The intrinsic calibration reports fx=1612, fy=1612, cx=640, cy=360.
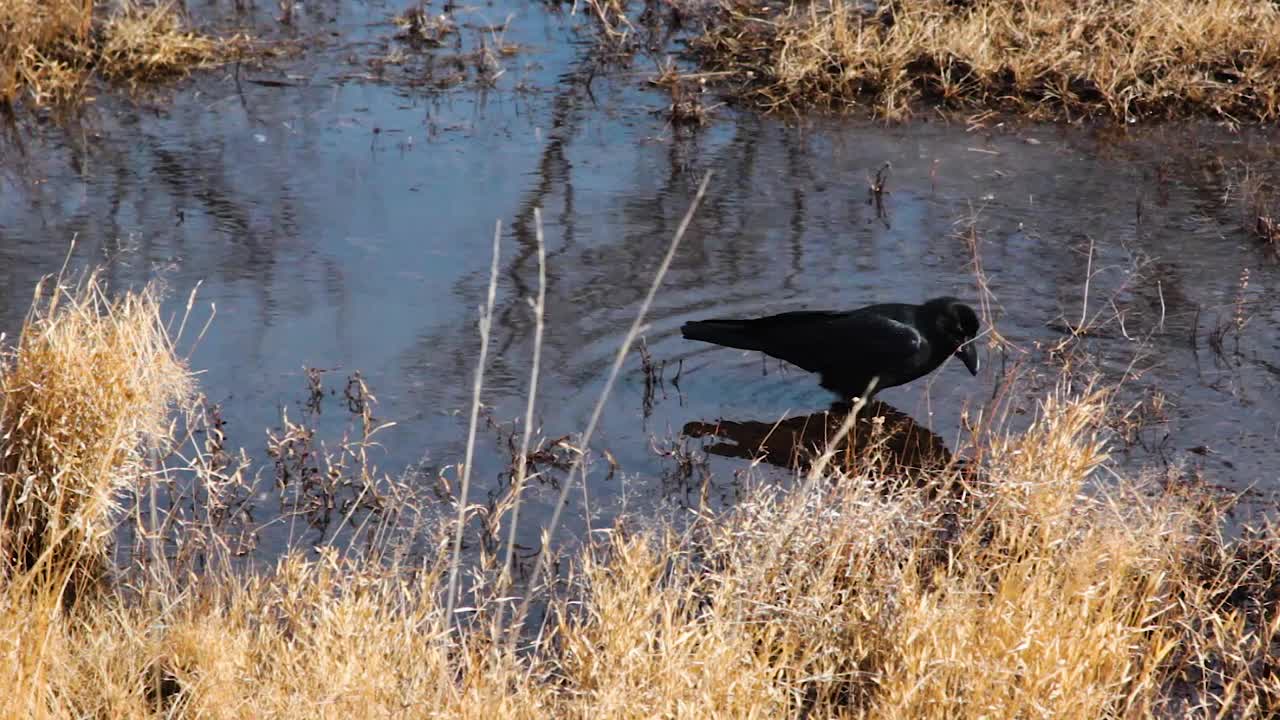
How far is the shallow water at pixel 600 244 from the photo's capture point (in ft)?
18.0

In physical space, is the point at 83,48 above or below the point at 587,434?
below

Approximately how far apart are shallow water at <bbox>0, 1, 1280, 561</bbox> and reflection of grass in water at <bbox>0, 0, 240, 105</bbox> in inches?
8.2

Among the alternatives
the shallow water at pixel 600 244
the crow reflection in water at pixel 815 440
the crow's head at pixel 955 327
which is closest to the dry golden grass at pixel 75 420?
the shallow water at pixel 600 244

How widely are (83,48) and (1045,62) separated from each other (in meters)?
4.99

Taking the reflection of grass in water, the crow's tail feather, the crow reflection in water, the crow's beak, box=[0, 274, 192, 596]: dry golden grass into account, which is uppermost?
the reflection of grass in water

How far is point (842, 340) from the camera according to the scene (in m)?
5.64

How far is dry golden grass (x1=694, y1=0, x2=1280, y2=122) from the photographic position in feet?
26.6

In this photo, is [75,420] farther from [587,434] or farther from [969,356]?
[969,356]

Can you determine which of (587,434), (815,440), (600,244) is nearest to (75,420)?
(587,434)

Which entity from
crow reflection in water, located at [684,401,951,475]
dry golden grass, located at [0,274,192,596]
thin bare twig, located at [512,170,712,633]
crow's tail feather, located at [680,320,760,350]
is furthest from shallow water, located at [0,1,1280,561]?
dry golden grass, located at [0,274,192,596]

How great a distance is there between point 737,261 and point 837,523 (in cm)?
272

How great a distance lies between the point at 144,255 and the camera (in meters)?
6.49

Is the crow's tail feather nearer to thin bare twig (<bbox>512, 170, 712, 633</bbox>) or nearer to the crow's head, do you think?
thin bare twig (<bbox>512, 170, 712, 633</bbox>)

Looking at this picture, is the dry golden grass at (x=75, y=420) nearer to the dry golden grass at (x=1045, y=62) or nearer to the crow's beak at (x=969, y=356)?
the crow's beak at (x=969, y=356)
